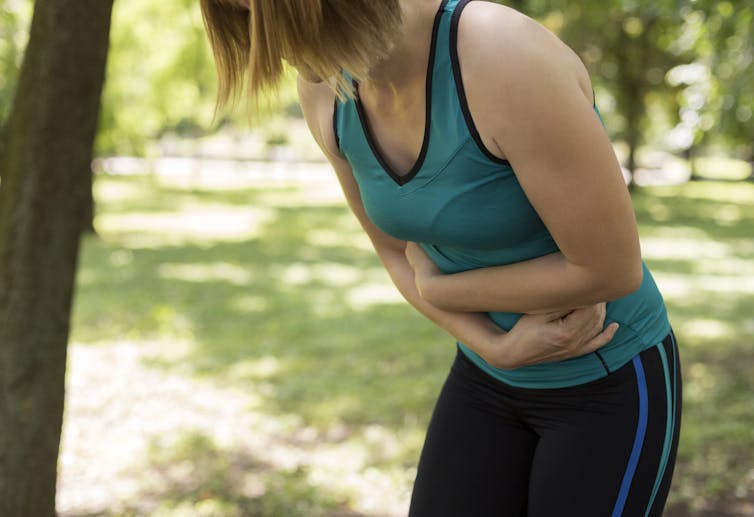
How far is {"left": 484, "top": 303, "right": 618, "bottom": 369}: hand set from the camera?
5.28 ft

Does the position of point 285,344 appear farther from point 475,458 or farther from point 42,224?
point 475,458

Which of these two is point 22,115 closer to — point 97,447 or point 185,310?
point 97,447

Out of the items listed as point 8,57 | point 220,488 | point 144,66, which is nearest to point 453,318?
point 220,488

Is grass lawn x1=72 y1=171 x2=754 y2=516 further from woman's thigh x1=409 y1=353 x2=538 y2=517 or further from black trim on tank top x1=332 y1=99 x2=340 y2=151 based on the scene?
black trim on tank top x1=332 y1=99 x2=340 y2=151

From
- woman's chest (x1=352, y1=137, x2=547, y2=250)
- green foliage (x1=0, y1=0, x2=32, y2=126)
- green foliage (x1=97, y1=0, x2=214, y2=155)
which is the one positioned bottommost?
woman's chest (x1=352, y1=137, x2=547, y2=250)

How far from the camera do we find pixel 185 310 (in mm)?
9172

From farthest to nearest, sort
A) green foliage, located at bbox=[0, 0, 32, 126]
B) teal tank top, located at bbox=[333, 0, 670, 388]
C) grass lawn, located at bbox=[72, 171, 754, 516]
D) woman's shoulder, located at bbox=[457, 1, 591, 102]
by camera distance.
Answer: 1. grass lawn, located at bbox=[72, 171, 754, 516]
2. green foliage, located at bbox=[0, 0, 32, 126]
3. teal tank top, located at bbox=[333, 0, 670, 388]
4. woman's shoulder, located at bbox=[457, 1, 591, 102]

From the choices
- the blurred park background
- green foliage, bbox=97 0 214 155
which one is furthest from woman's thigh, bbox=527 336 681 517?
green foliage, bbox=97 0 214 155

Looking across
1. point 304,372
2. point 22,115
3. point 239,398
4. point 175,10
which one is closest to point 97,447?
point 239,398

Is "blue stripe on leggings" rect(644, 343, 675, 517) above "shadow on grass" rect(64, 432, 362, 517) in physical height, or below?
above

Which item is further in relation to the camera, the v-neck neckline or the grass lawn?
the grass lawn

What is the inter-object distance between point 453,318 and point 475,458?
295 millimetres

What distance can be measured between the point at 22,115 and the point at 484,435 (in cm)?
208

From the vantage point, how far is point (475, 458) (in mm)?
1843
